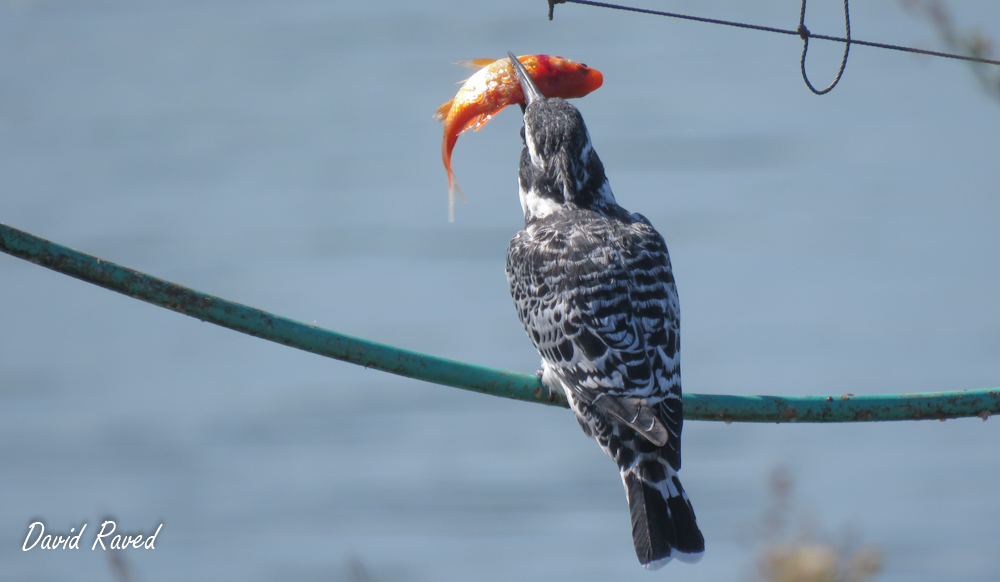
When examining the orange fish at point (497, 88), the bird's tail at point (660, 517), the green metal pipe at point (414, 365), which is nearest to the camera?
the green metal pipe at point (414, 365)

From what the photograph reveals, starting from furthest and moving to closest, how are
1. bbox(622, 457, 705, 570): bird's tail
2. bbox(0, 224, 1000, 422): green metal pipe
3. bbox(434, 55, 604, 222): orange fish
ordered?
bbox(434, 55, 604, 222): orange fish → bbox(622, 457, 705, 570): bird's tail → bbox(0, 224, 1000, 422): green metal pipe

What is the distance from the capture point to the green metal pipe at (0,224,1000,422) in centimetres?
215

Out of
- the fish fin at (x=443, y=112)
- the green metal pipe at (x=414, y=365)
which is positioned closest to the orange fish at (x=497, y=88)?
the fish fin at (x=443, y=112)

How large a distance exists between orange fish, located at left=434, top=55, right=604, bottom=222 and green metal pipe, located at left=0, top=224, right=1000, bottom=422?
1161 millimetres

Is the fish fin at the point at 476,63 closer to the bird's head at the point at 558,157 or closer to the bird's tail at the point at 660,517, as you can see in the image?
the bird's head at the point at 558,157

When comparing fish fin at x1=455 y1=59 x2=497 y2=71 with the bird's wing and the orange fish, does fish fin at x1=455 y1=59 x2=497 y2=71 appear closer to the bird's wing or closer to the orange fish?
the orange fish

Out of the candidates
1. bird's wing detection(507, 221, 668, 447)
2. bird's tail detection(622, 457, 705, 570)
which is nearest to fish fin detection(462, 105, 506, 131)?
bird's wing detection(507, 221, 668, 447)

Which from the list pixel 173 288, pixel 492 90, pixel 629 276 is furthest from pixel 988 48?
pixel 173 288

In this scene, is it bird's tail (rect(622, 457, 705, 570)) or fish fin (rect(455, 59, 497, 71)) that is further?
fish fin (rect(455, 59, 497, 71))

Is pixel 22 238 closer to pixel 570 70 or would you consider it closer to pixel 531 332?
pixel 531 332

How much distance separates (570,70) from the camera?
12.6 feet

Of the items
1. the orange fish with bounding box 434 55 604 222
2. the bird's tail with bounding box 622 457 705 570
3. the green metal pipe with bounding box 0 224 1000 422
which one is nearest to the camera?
the green metal pipe with bounding box 0 224 1000 422

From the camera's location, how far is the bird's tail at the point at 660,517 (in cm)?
297

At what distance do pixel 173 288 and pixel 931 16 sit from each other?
8.21 ft
